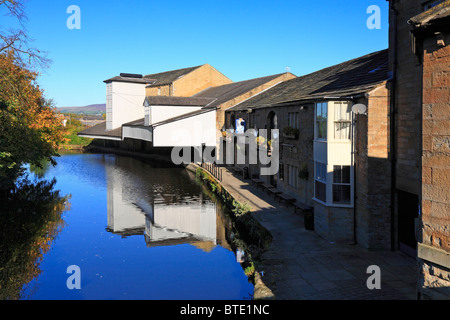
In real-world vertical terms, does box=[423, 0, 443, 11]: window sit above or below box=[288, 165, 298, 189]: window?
above

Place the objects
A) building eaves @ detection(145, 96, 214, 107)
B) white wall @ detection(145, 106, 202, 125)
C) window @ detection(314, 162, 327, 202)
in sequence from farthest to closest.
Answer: building eaves @ detection(145, 96, 214, 107)
white wall @ detection(145, 106, 202, 125)
window @ detection(314, 162, 327, 202)

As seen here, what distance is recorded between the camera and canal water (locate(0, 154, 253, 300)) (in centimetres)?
1123

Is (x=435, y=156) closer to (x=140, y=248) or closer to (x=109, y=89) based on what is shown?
(x=140, y=248)

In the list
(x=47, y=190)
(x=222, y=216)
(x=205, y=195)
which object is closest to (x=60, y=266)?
(x=222, y=216)

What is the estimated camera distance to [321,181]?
14625 millimetres

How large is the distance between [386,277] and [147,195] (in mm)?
18058

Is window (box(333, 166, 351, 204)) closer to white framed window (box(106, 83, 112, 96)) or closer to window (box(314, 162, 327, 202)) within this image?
window (box(314, 162, 327, 202))

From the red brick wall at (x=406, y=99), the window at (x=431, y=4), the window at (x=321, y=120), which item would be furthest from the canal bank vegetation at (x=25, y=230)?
the window at (x=431, y=4)

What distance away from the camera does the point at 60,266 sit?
13.3m

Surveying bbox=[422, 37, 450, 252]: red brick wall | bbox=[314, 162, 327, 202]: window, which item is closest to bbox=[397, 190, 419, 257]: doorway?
bbox=[314, 162, 327, 202]: window

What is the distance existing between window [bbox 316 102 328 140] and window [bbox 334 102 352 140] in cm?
46

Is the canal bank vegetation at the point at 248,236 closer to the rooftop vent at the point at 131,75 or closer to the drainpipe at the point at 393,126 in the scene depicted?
the drainpipe at the point at 393,126

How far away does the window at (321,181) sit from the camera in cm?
1438
